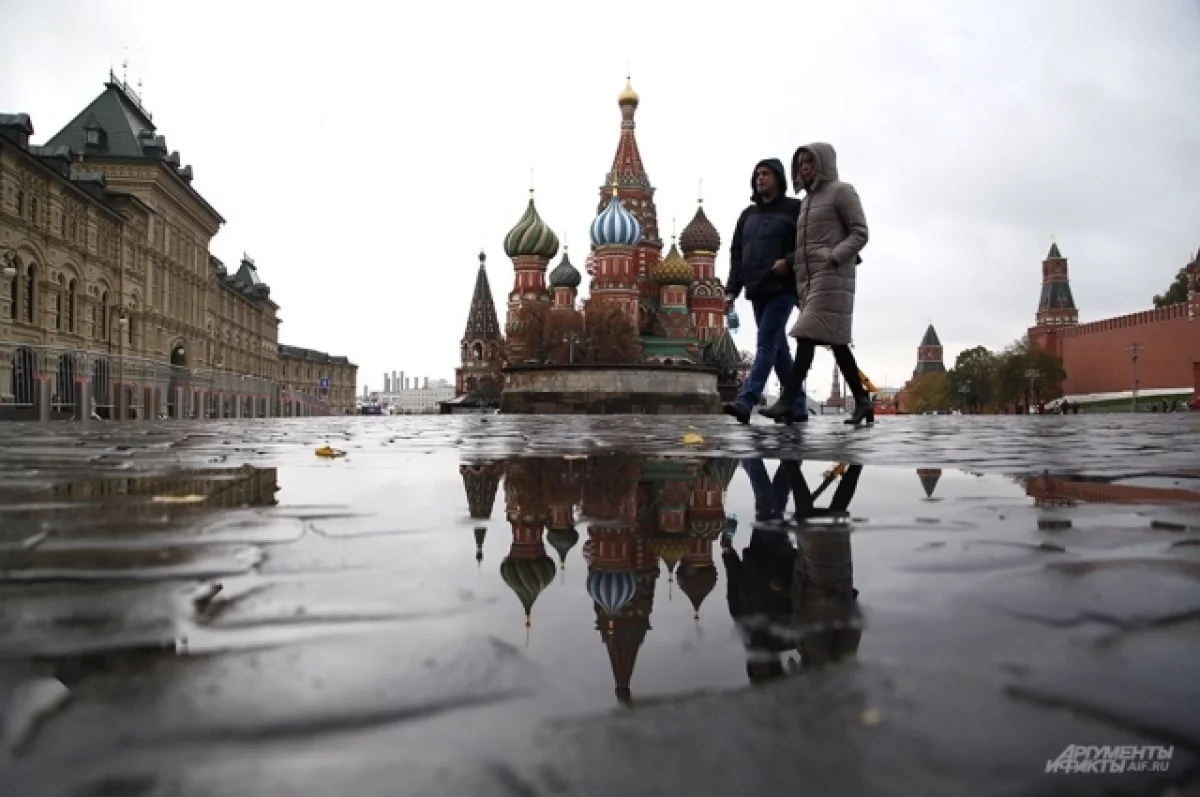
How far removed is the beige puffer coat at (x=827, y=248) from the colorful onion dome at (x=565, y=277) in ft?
195

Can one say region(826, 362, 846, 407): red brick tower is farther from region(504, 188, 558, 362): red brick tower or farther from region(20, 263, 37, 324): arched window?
region(20, 263, 37, 324): arched window

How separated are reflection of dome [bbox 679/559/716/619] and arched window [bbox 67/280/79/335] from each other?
3486cm

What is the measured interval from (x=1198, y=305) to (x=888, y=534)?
66.5 metres

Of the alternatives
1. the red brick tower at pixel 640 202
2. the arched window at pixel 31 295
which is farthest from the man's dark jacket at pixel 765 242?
the red brick tower at pixel 640 202

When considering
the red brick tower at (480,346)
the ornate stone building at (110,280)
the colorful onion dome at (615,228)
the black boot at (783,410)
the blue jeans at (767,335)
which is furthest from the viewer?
the red brick tower at (480,346)

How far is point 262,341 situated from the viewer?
67.9 meters

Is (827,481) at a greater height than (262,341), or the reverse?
(262,341)

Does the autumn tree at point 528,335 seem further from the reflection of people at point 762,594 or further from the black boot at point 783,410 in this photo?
the reflection of people at point 762,594

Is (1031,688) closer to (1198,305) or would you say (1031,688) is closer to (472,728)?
(472,728)

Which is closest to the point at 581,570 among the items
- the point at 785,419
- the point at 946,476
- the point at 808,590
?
the point at 808,590

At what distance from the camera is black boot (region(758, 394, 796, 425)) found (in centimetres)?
814

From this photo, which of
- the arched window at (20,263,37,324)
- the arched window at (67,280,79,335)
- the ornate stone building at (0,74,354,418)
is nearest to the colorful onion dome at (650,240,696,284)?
the ornate stone building at (0,74,354,418)

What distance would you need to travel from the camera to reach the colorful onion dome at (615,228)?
61.5 m

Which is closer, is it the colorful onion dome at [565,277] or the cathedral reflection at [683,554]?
the cathedral reflection at [683,554]
